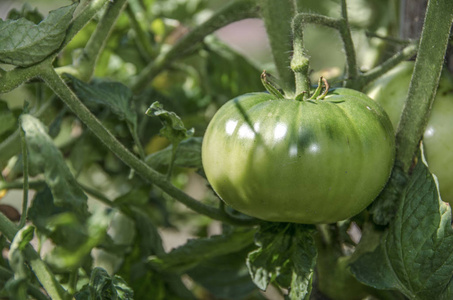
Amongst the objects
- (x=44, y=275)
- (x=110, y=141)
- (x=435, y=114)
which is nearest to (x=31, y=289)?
(x=44, y=275)

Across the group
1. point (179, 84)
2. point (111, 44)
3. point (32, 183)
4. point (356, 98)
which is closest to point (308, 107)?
point (356, 98)

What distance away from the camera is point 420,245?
2.07 feet

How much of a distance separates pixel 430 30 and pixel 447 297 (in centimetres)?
27

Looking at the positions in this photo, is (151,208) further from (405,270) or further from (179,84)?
(405,270)

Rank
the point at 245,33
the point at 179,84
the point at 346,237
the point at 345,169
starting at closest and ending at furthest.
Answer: the point at 345,169
the point at 346,237
the point at 179,84
the point at 245,33

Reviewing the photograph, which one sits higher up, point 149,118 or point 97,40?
point 97,40

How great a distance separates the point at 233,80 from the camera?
1124 millimetres

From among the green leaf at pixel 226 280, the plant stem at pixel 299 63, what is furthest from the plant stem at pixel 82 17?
the green leaf at pixel 226 280

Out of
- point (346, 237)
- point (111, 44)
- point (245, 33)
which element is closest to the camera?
point (346, 237)

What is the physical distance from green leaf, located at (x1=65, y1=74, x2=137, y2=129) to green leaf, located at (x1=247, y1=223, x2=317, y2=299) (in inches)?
8.5

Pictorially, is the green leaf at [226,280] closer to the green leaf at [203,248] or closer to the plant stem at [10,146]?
the green leaf at [203,248]

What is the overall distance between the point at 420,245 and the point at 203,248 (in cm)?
27

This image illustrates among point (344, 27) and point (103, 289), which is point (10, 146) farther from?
point (344, 27)

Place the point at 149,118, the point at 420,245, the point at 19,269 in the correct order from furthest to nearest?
the point at 149,118 → the point at 420,245 → the point at 19,269
